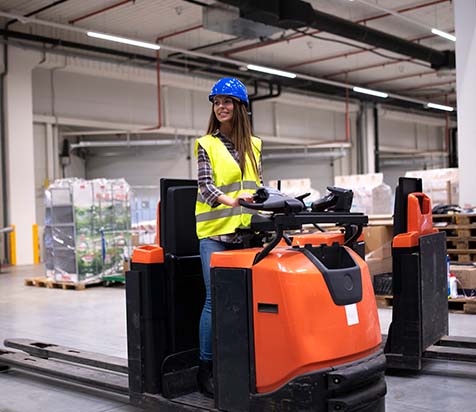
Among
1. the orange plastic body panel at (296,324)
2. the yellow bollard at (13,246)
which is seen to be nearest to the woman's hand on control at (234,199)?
the orange plastic body panel at (296,324)

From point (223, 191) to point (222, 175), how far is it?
3.2 inches

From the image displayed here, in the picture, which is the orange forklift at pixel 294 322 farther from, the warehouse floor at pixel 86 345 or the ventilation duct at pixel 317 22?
the ventilation duct at pixel 317 22

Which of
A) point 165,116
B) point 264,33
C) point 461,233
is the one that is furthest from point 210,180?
point 165,116

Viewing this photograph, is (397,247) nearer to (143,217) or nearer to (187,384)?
(187,384)

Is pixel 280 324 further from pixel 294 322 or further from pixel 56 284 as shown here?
pixel 56 284

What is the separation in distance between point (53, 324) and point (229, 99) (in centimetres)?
489

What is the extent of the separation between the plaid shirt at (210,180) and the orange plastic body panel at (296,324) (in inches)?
16.7

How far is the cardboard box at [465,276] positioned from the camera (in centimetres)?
702

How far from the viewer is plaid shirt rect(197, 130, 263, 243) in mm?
3117

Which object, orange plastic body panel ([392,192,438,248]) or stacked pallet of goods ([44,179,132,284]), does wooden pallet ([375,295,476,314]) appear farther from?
stacked pallet of goods ([44,179,132,284])

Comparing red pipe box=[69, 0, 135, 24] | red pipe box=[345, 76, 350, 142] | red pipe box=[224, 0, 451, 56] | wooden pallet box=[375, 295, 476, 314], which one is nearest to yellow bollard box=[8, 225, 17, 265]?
red pipe box=[69, 0, 135, 24]

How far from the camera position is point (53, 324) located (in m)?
7.29

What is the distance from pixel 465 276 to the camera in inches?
279

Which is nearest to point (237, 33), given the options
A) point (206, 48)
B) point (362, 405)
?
point (206, 48)
